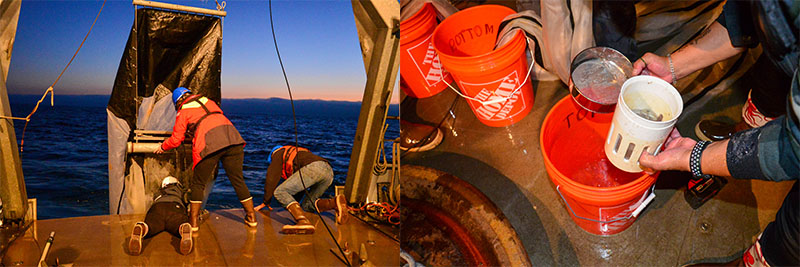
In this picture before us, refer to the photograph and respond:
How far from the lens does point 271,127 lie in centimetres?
239

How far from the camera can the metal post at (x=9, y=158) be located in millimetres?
2047

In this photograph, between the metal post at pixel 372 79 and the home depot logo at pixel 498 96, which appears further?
the metal post at pixel 372 79

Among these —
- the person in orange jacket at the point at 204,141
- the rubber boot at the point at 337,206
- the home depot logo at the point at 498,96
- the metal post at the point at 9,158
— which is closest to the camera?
the home depot logo at the point at 498,96

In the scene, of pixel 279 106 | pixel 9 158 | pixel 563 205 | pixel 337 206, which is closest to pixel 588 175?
pixel 563 205

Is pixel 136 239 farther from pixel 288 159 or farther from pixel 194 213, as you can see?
pixel 288 159

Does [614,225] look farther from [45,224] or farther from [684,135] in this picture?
[45,224]

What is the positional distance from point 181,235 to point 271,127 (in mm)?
663

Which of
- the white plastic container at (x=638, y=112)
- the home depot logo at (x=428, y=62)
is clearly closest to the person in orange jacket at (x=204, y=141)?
the home depot logo at (x=428, y=62)

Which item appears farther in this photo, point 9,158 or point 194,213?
point 194,213

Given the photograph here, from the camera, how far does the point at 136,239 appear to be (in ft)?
6.67

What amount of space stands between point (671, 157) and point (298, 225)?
5.62 ft

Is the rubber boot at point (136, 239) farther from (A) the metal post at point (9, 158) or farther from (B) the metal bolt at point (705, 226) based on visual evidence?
(B) the metal bolt at point (705, 226)

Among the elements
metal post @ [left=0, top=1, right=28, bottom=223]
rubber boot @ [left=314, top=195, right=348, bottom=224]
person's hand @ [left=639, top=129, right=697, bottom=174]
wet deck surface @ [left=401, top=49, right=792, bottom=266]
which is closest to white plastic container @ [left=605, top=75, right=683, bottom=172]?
person's hand @ [left=639, top=129, right=697, bottom=174]

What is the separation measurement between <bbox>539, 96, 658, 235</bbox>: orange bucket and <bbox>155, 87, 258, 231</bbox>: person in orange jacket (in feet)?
4.73
